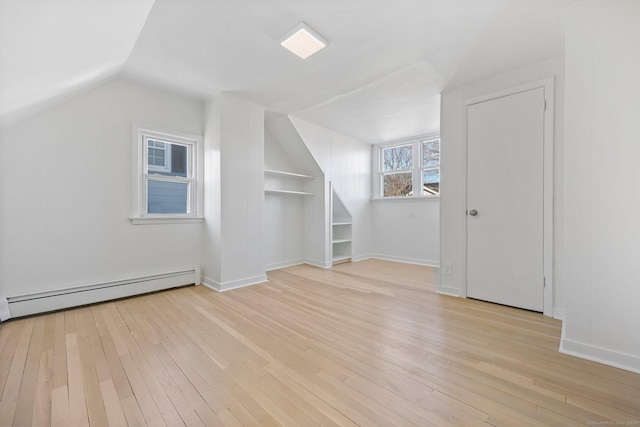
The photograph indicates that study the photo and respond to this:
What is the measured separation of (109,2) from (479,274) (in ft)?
12.2

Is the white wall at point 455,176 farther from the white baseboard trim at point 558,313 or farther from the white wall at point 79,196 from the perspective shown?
the white wall at point 79,196

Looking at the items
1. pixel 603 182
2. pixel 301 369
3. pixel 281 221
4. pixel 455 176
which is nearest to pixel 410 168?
pixel 455 176

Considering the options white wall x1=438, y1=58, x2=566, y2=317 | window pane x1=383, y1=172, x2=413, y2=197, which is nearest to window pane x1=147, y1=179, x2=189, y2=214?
white wall x1=438, y1=58, x2=566, y2=317

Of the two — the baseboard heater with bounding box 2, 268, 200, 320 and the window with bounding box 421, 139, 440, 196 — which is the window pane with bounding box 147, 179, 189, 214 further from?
the window with bounding box 421, 139, 440, 196

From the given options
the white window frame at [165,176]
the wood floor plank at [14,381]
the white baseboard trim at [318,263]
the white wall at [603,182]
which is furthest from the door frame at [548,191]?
the white window frame at [165,176]

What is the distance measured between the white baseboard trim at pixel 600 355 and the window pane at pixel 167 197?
396cm

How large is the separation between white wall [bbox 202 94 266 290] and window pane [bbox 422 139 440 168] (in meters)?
3.12

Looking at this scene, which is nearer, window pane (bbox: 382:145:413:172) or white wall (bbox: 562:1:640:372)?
white wall (bbox: 562:1:640:372)

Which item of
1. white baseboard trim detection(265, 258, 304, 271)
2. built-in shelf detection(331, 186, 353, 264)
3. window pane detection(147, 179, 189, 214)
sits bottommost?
white baseboard trim detection(265, 258, 304, 271)

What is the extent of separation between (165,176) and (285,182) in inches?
75.0

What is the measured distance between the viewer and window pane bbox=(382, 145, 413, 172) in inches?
200

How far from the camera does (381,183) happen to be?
216 inches

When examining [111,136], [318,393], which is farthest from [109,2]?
[318,393]

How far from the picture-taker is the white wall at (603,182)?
5.13 ft
